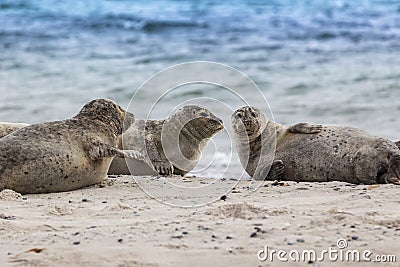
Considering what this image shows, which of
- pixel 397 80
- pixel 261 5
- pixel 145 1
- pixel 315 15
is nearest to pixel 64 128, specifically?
pixel 397 80

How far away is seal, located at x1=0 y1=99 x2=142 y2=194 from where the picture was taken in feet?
16.8

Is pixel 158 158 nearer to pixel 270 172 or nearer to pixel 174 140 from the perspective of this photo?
pixel 174 140

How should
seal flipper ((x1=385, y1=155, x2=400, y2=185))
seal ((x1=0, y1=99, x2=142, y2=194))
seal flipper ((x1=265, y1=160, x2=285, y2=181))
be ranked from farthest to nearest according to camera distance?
seal flipper ((x1=265, y1=160, x2=285, y2=181)) < seal flipper ((x1=385, y1=155, x2=400, y2=185)) < seal ((x1=0, y1=99, x2=142, y2=194))

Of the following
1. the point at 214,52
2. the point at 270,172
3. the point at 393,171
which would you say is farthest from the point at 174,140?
the point at 214,52

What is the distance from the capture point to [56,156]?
17.0ft

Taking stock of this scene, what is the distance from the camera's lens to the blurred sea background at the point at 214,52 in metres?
10.2

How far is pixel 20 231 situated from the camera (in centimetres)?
386

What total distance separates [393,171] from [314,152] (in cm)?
71

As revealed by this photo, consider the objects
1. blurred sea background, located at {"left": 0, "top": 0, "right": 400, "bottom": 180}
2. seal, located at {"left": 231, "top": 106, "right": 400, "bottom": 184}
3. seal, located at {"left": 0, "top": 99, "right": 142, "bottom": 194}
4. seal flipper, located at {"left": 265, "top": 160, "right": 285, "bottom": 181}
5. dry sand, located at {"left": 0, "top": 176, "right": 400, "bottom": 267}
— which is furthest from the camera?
blurred sea background, located at {"left": 0, "top": 0, "right": 400, "bottom": 180}

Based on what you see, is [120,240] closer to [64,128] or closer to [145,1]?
[64,128]

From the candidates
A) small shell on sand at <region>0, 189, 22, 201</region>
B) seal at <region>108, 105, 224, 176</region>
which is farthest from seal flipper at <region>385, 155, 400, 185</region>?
small shell on sand at <region>0, 189, 22, 201</region>

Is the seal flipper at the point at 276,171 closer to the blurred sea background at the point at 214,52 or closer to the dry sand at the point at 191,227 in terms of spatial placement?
the dry sand at the point at 191,227

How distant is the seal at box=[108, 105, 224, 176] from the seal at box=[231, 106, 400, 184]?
0.29 meters

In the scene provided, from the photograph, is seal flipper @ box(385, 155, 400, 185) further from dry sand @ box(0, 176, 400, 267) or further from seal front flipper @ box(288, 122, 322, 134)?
seal front flipper @ box(288, 122, 322, 134)
